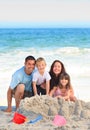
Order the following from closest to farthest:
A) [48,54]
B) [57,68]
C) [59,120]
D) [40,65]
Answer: [59,120], [40,65], [57,68], [48,54]

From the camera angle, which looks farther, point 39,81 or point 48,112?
point 39,81

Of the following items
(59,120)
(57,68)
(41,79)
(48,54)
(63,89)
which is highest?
(48,54)

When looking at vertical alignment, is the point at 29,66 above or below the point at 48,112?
above

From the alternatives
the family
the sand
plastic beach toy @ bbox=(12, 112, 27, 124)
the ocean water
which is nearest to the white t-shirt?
the family

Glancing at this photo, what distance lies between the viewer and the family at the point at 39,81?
4.37m

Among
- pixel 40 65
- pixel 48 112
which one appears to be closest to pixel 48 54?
pixel 40 65

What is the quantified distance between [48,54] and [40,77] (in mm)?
7721

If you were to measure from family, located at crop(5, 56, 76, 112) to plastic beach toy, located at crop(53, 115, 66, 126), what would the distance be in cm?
46

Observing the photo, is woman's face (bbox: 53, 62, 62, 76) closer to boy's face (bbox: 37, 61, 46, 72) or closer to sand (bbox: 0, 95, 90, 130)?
boy's face (bbox: 37, 61, 46, 72)

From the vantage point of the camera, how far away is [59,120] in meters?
3.84

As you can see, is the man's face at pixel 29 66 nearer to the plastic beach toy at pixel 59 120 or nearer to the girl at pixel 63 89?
the girl at pixel 63 89

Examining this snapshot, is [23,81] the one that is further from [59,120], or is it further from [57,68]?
[59,120]

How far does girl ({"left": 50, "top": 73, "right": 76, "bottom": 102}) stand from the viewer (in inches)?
173

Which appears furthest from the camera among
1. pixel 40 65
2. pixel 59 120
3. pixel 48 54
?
pixel 48 54
